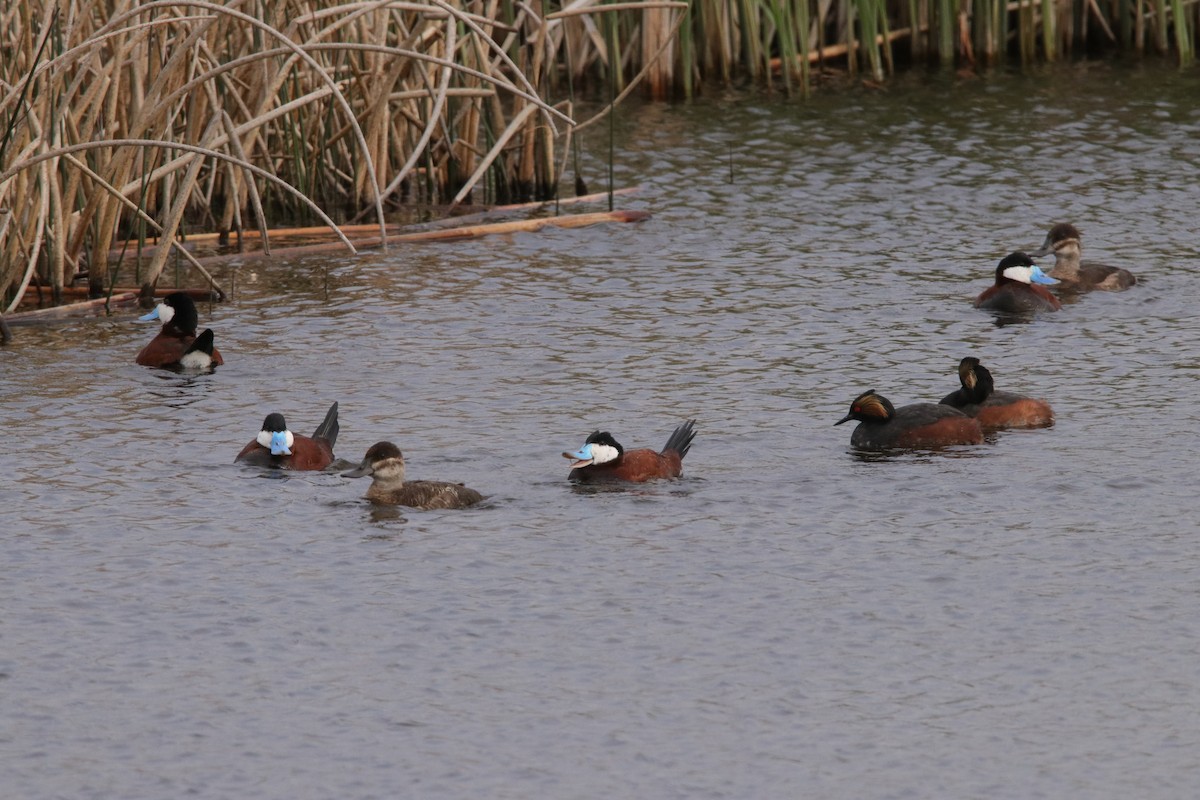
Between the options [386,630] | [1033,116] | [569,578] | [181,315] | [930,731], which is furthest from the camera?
[1033,116]

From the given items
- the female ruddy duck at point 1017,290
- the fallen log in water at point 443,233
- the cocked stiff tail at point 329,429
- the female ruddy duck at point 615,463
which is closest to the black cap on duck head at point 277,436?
the cocked stiff tail at point 329,429

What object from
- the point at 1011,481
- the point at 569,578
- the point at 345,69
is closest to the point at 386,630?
the point at 569,578

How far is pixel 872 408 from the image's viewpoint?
34.3 feet

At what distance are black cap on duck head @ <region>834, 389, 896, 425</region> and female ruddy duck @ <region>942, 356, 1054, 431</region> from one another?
0.48m

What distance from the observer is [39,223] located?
13.3 meters

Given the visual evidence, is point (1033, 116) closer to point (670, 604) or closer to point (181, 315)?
point (181, 315)

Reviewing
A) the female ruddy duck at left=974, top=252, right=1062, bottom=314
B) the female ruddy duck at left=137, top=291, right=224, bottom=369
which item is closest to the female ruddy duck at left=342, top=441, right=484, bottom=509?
the female ruddy duck at left=137, top=291, right=224, bottom=369

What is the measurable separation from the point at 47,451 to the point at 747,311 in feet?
17.5

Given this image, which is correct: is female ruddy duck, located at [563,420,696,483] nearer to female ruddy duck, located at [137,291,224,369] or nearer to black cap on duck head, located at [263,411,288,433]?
black cap on duck head, located at [263,411,288,433]

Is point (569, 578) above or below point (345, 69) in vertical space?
below

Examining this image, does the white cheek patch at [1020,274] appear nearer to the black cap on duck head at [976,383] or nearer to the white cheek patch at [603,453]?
the black cap on duck head at [976,383]

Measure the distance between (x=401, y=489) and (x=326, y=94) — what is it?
6692 millimetres

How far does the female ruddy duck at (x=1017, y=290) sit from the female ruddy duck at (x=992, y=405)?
2.84 meters

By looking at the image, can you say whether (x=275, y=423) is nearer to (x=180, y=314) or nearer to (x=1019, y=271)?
(x=180, y=314)
